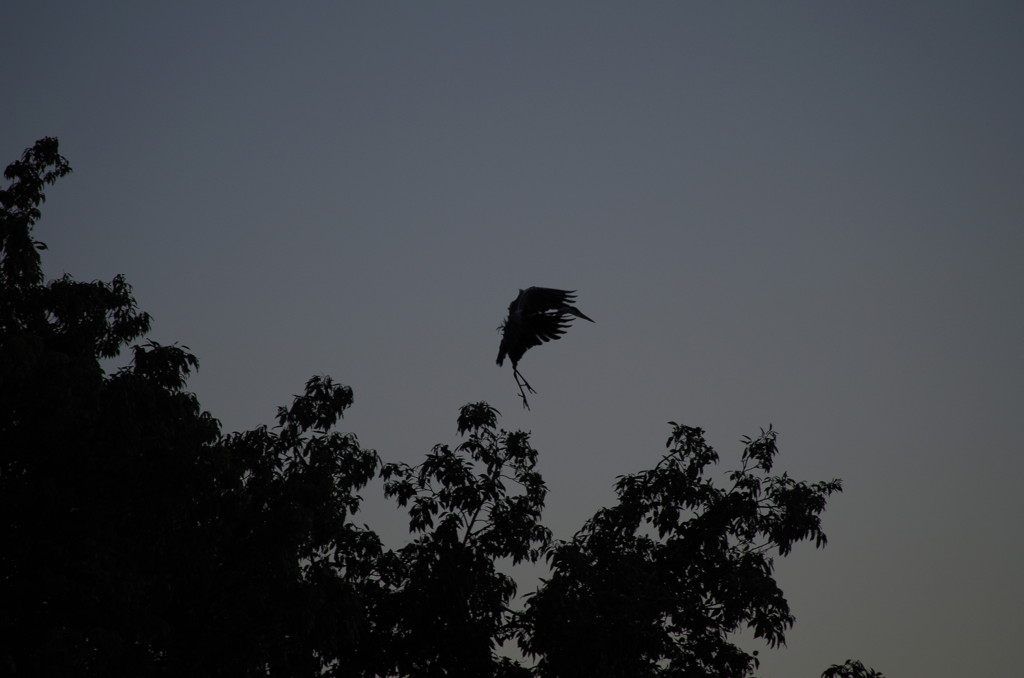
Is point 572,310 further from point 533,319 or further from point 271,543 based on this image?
point 271,543

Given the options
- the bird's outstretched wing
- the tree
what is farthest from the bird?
the tree

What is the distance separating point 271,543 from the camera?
44.0 feet

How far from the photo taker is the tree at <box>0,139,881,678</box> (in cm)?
1233

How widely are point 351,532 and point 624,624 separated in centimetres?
384

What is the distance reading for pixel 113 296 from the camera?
14.6m

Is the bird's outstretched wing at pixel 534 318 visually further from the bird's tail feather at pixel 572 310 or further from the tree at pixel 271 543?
the tree at pixel 271 543

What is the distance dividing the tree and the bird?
4.49 metres

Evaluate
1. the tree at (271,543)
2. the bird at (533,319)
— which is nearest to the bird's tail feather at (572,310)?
the bird at (533,319)

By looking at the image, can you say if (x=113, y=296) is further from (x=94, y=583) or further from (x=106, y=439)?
(x=94, y=583)

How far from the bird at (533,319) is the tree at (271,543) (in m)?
4.49

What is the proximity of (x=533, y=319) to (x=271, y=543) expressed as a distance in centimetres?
526

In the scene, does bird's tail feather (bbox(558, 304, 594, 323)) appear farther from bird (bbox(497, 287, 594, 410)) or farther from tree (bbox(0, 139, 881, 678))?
tree (bbox(0, 139, 881, 678))

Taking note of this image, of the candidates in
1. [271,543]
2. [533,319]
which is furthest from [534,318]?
[271,543]

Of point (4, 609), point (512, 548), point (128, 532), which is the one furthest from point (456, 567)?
point (4, 609)
